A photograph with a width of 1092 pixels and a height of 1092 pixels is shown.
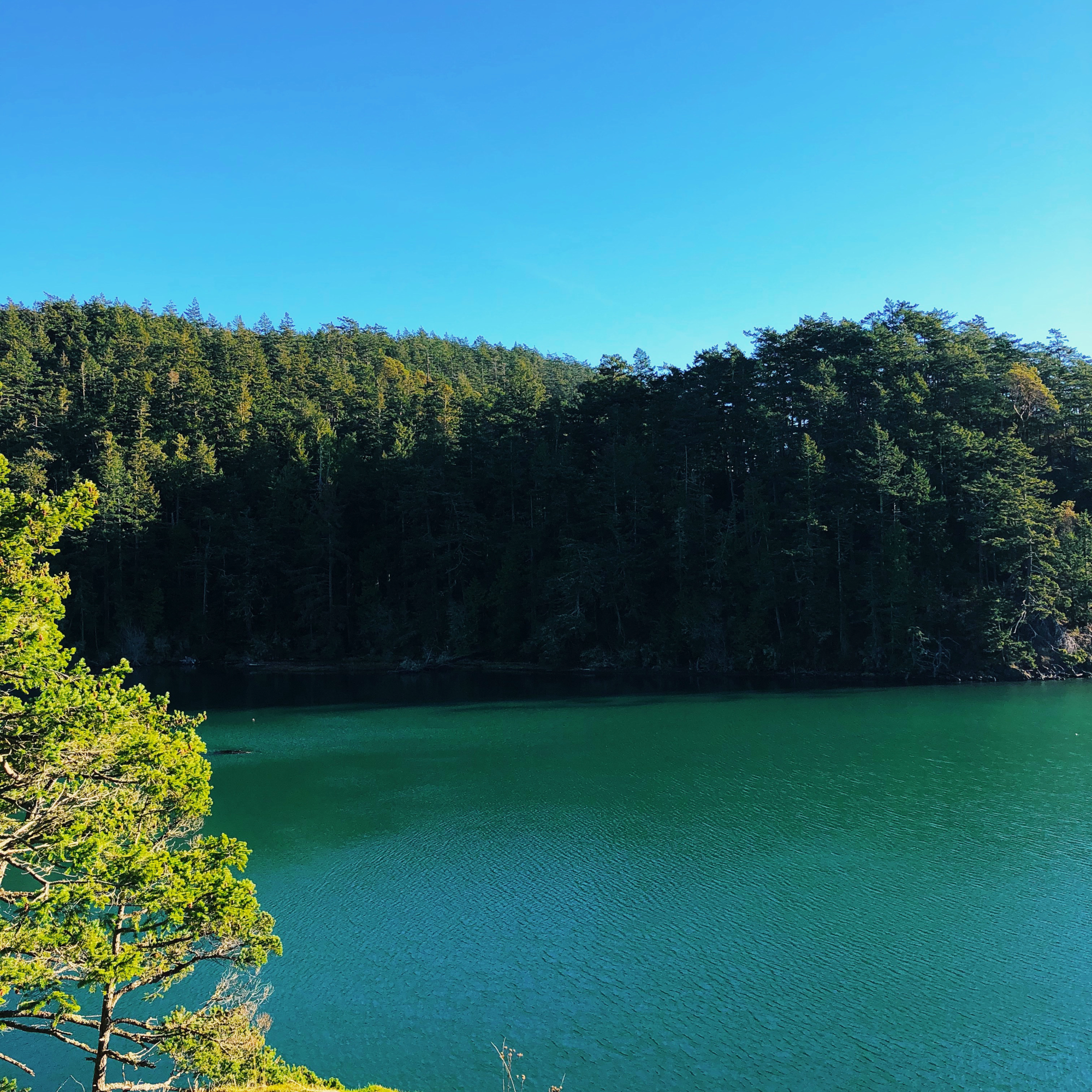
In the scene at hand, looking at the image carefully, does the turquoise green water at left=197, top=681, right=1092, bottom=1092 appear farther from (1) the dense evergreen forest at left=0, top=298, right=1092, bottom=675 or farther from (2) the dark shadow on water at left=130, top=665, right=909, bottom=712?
(1) the dense evergreen forest at left=0, top=298, right=1092, bottom=675

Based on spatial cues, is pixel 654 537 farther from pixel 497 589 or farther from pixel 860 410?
Answer: pixel 860 410

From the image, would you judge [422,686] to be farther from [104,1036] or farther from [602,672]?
[104,1036]

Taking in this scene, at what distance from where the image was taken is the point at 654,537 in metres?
50.7

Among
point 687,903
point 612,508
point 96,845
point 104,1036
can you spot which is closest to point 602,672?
point 612,508

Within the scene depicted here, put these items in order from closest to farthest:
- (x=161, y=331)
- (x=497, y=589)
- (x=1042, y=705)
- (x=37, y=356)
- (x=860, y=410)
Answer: (x=1042, y=705) → (x=860, y=410) → (x=497, y=589) → (x=37, y=356) → (x=161, y=331)

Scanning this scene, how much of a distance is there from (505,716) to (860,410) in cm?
2908

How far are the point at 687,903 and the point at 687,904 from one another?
64 mm

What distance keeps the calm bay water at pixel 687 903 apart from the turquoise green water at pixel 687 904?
0.07 m

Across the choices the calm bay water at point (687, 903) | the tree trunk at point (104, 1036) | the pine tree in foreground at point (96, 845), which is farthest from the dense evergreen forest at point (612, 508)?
the tree trunk at point (104, 1036)

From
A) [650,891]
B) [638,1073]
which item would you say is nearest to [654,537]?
[650,891]

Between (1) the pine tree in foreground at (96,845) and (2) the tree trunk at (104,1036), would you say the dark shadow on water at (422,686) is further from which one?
(2) the tree trunk at (104,1036)

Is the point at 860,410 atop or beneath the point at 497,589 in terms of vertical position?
atop

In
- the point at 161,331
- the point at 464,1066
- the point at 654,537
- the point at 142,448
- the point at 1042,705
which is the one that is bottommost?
the point at 464,1066

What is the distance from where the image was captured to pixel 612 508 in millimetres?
51312
